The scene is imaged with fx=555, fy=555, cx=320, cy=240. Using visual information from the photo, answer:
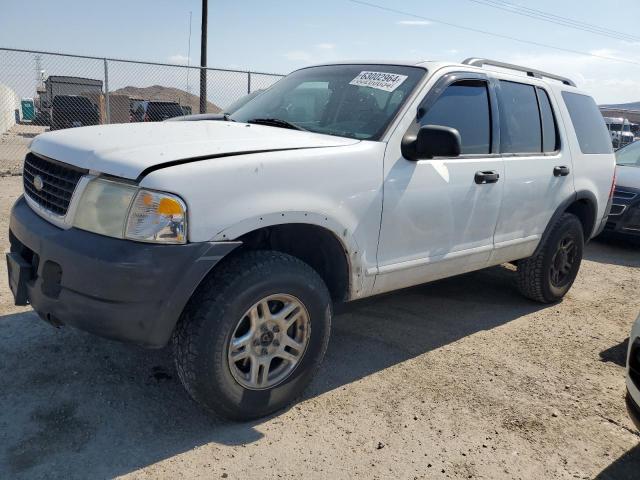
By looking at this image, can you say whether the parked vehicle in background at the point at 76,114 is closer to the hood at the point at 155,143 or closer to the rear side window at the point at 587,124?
the hood at the point at 155,143

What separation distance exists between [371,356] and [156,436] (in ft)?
5.11

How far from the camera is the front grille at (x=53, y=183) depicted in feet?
8.68

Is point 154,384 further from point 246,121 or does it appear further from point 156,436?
point 246,121

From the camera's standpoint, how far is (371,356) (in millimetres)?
3752

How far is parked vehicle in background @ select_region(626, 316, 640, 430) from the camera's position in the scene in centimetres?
254

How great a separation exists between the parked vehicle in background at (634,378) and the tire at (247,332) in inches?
58.8

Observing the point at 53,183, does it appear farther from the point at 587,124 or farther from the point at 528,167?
the point at 587,124

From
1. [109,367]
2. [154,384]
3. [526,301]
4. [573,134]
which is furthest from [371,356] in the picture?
[573,134]

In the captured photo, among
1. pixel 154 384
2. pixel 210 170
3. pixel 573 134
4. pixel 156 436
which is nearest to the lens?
Result: pixel 210 170

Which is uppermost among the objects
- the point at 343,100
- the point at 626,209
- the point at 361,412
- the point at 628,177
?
the point at 343,100

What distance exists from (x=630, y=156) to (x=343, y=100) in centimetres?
753

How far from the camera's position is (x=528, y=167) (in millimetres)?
4246

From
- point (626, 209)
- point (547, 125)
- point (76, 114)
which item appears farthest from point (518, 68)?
point (76, 114)

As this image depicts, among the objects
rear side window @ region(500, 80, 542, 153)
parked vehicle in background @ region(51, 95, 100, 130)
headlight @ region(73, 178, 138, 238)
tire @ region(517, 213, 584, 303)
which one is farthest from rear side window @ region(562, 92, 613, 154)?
parked vehicle in background @ region(51, 95, 100, 130)
